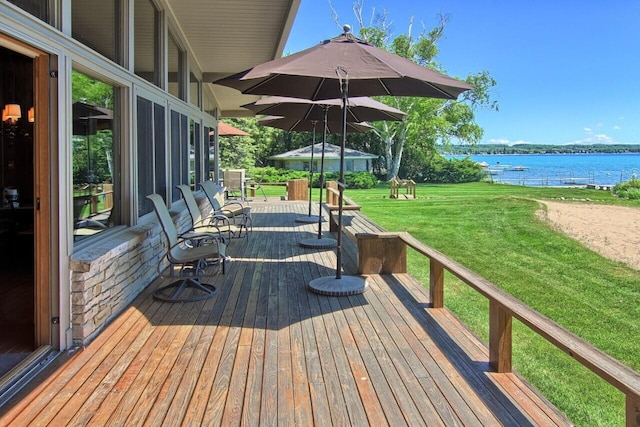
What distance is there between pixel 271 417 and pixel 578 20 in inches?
2762

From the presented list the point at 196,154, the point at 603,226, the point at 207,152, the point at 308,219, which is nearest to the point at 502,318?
the point at 308,219

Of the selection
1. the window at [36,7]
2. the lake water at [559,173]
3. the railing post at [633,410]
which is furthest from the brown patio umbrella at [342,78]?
the lake water at [559,173]

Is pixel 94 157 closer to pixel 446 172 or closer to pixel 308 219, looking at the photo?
pixel 308 219

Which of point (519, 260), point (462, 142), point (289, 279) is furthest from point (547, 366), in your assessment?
point (462, 142)

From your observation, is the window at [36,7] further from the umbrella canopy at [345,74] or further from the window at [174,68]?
the window at [174,68]

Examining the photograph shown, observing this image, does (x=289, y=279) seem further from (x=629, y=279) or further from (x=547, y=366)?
(x=629, y=279)

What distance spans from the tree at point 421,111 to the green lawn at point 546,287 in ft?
47.9

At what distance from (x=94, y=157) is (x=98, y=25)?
101 centimetres

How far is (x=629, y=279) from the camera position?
8359mm

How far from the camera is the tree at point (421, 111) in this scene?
29484mm

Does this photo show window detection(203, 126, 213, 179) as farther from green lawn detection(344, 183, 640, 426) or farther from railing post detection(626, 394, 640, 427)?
railing post detection(626, 394, 640, 427)

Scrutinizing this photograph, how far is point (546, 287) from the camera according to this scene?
7.83m

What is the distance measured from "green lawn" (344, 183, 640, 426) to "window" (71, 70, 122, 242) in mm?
3680

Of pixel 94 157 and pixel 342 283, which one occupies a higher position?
pixel 94 157
